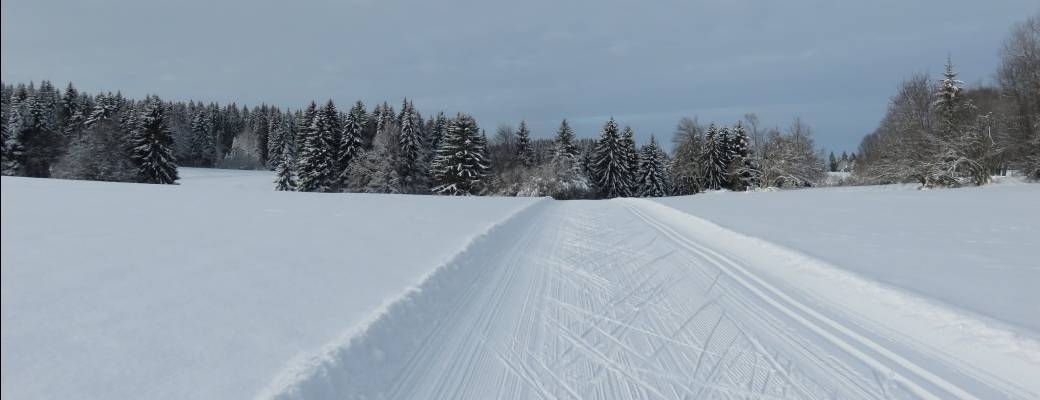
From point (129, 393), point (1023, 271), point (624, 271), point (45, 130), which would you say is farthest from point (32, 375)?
point (45, 130)

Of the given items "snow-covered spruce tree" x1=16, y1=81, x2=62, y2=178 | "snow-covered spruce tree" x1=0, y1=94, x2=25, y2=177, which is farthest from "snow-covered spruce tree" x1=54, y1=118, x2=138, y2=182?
"snow-covered spruce tree" x1=16, y1=81, x2=62, y2=178

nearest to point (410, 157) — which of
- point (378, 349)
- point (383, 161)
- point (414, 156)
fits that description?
point (414, 156)

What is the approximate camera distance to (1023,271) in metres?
6.22

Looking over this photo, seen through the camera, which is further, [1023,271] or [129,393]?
[1023,271]

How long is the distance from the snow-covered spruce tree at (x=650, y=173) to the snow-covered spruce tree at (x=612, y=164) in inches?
204

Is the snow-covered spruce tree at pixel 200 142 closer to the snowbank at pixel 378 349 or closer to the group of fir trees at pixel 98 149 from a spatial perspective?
the group of fir trees at pixel 98 149

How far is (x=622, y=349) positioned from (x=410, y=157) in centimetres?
4857

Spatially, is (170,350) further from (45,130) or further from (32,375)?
(45,130)

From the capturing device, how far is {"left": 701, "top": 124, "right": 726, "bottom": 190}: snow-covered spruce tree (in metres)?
57.8

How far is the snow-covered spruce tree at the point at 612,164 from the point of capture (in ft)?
181

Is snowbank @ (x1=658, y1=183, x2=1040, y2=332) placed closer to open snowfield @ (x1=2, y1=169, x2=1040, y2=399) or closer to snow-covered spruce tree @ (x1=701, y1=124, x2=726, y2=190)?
A: open snowfield @ (x1=2, y1=169, x2=1040, y2=399)

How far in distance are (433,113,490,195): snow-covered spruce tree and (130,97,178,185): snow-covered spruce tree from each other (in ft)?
82.1

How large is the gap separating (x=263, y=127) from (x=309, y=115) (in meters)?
47.6

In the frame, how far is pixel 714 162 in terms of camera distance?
58062mm
